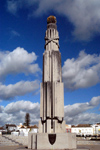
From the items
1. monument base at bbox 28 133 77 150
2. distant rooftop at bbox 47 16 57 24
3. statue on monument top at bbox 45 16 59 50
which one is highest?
distant rooftop at bbox 47 16 57 24

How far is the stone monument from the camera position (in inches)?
550

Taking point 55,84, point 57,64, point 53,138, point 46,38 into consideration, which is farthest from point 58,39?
point 53,138

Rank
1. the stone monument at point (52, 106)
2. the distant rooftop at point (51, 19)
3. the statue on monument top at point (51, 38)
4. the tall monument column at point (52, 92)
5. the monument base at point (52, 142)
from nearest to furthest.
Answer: the monument base at point (52, 142)
the stone monument at point (52, 106)
the tall monument column at point (52, 92)
the statue on monument top at point (51, 38)
the distant rooftop at point (51, 19)

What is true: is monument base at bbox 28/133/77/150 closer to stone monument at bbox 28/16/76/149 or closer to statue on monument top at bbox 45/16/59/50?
stone monument at bbox 28/16/76/149

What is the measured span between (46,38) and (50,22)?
2243 mm

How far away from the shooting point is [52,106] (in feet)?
51.9

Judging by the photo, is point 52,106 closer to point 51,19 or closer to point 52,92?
point 52,92

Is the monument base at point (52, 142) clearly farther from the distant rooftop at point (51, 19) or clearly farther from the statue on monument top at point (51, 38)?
the distant rooftop at point (51, 19)

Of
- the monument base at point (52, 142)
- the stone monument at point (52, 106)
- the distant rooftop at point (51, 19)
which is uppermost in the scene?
the distant rooftop at point (51, 19)

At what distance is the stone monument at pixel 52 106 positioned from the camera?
45.8ft

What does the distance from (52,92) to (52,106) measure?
1293 mm

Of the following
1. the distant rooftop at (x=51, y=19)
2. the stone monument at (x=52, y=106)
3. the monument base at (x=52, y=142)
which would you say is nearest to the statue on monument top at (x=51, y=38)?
the stone monument at (x=52, y=106)

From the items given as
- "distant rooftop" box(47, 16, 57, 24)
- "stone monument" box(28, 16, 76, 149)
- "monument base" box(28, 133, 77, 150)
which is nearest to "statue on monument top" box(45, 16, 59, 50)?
"stone monument" box(28, 16, 76, 149)

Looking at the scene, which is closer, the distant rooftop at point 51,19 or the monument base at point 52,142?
the monument base at point 52,142
